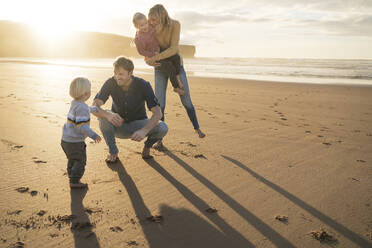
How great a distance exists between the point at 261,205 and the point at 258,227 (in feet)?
1.29

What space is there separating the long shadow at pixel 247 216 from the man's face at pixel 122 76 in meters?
1.34

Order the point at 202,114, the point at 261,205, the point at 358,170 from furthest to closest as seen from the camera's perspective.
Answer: the point at 202,114 < the point at 358,170 < the point at 261,205

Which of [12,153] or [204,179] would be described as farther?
[12,153]

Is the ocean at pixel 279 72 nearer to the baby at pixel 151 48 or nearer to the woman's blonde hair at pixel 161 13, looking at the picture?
the baby at pixel 151 48

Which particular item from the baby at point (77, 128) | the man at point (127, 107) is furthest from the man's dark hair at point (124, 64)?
the baby at point (77, 128)

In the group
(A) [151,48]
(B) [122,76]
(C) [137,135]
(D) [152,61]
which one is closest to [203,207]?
(C) [137,135]

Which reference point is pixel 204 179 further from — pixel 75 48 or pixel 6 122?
pixel 75 48

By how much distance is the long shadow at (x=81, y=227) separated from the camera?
2092 millimetres

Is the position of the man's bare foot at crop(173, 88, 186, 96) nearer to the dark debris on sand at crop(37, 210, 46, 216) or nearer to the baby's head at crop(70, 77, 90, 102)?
the baby's head at crop(70, 77, 90, 102)

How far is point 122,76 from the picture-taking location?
3186 mm

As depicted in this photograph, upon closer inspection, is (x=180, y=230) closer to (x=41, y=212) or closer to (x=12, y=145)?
(x=41, y=212)

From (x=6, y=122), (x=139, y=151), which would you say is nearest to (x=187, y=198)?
(x=139, y=151)

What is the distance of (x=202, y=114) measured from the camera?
7012 millimetres

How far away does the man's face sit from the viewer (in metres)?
3.15
